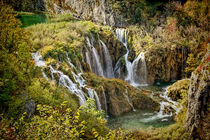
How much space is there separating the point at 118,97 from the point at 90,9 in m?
20.0

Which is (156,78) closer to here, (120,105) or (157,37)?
(157,37)

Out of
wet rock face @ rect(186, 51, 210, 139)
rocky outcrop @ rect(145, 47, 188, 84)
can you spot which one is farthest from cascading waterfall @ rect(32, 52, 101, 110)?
rocky outcrop @ rect(145, 47, 188, 84)

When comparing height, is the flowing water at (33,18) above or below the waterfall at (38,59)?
above

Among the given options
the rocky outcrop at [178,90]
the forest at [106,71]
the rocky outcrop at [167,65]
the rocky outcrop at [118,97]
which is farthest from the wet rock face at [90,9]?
the rocky outcrop at [118,97]

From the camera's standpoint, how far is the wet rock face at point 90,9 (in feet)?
92.5

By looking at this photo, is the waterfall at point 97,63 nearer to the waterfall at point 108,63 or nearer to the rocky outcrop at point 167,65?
the waterfall at point 108,63

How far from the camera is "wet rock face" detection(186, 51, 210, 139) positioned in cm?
990

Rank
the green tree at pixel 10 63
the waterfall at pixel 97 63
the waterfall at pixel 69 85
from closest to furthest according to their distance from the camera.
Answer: the green tree at pixel 10 63
the waterfall at pixel 69 85
the waterfall at pixel 97 63

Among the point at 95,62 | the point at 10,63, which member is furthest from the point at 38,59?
the point at 95,62

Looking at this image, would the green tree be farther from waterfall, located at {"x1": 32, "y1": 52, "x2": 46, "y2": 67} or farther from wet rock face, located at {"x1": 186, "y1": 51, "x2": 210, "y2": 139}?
wet rock face, located at {"x1": 186, "y1": 51, "x2": 210, "y2": 139}

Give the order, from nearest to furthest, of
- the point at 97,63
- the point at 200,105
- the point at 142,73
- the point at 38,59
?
the point at 200,105, the point at 38,59, the point at 97,63, the point at 142,73

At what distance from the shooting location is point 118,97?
46.4 feet

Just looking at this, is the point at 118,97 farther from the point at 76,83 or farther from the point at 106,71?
the point at 106,71

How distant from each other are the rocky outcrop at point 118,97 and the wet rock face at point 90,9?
16.4 metres
